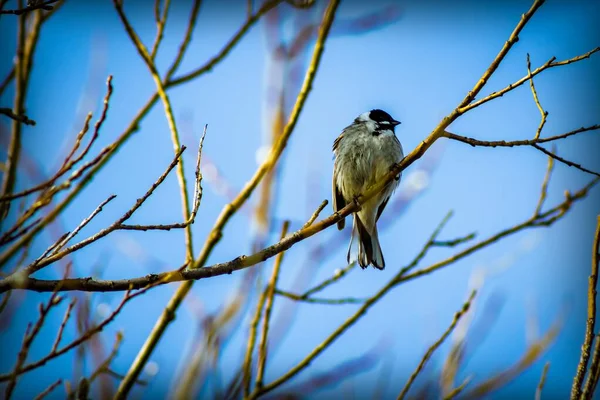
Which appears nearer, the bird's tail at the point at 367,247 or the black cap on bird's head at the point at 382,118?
the bird's tail at the point at 367,247

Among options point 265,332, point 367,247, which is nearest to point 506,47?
point 265,332

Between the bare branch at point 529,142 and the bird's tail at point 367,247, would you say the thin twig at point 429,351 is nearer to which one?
the bare branch at point 529,142

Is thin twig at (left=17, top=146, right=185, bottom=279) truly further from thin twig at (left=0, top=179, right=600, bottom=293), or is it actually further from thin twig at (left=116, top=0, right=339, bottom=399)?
thin twig at (left=116, top=0, right=339, bottom=399)

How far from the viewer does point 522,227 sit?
141 inches

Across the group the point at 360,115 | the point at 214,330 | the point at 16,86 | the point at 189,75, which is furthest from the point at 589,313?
the point at 360,115

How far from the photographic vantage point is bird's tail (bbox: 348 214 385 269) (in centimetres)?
549

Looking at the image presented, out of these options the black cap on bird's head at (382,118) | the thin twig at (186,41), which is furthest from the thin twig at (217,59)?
the black cap on bird's head at (382,118)

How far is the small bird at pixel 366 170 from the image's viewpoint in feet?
18.0

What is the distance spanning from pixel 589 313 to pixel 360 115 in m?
4.76

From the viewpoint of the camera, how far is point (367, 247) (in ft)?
18.6

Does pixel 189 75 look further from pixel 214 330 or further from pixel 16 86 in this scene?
pixel 214 330

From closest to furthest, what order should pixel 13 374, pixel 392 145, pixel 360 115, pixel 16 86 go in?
pixel 13 374, pixel 16 86, pixel 392 145, pixel 360 115

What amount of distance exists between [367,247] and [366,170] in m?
0.76

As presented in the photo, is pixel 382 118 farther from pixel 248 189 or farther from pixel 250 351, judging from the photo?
pixel 250 351
